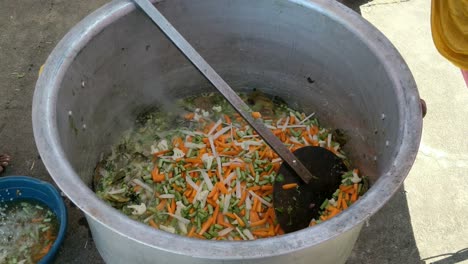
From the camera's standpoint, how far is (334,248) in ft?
4.42

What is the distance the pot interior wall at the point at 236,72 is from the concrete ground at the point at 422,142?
45cm

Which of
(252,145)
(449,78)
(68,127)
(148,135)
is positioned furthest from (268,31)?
(449,78)

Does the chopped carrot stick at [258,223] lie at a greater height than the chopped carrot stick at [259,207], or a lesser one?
lesser

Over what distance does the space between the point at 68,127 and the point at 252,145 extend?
793 mm

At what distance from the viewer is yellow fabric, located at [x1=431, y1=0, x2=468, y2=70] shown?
1595 mm

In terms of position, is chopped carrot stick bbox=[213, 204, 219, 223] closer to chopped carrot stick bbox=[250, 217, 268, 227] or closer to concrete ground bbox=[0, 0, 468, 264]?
chopped carrot stick bbox=[250, 217, 268, 227]

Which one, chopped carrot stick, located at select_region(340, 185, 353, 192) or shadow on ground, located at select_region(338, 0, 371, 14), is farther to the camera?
shadow on ground, located at select_region(338, 0, 371, 14)

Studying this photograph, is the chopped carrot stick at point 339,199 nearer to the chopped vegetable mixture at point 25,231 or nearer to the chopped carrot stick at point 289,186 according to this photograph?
the chopped carrot stick at point 289,186

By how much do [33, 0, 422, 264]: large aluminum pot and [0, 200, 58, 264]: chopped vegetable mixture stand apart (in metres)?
0.38

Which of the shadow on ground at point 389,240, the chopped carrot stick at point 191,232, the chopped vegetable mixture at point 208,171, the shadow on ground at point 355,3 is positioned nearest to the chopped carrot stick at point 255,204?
the chopped vegetable mixture at point 208,171

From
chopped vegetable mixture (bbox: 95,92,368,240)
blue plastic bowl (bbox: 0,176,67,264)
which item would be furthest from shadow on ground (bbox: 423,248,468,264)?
blue plastic bowl (bbox: 0,176,67,264)

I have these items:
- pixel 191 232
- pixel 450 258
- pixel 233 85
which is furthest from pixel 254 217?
pixel 450 258

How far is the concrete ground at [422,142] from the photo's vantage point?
214cm

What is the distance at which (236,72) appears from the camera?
7.13ft
